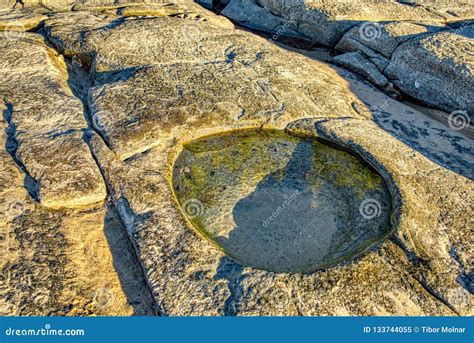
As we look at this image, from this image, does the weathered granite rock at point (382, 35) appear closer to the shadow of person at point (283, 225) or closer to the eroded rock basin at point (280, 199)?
the eroded rock basin at point (280, 199)

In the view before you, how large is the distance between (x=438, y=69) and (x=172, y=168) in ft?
30.6

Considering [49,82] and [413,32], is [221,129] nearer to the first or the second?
[49,82]

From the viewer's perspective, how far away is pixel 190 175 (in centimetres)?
879

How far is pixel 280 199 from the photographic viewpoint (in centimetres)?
855

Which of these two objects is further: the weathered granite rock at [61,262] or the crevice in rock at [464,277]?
the crevice in rock at [464,277]

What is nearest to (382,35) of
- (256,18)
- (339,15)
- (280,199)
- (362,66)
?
→ (362,66)

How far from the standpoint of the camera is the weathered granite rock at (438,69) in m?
12.2

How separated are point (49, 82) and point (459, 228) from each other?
10063 millimetres

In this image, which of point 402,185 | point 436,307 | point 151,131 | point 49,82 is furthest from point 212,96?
point 436,307

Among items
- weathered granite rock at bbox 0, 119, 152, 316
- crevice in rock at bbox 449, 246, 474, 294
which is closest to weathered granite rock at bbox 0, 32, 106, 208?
weathered granite rock at bbox 0, 119, 152, 316

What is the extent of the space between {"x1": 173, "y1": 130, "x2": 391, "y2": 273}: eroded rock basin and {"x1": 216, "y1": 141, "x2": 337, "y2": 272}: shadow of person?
0.06ft

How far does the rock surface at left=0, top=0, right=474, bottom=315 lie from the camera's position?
6.22m

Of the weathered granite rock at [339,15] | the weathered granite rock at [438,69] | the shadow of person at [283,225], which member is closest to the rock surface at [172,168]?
the weathered granite rock at [438,69]

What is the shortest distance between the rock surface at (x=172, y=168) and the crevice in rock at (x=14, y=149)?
1.3 inches
